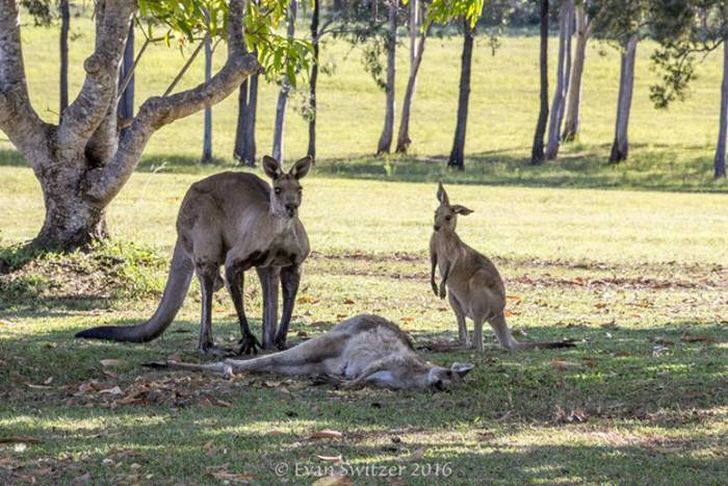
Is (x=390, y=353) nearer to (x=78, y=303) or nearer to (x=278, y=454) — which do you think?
(x=278, y=454)

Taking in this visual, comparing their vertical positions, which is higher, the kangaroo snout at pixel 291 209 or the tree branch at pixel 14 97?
the tree branch at pixel 14 97

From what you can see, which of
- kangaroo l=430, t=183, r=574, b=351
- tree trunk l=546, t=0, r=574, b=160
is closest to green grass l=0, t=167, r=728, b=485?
kangaroo l=430, t=183, r=574, b=351

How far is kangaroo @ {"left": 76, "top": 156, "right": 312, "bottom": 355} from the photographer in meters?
10.7

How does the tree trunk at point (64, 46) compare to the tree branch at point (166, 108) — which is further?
the tree trunk at point (64, 46)

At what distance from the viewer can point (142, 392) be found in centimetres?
909

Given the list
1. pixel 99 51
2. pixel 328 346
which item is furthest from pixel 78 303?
pixel 328 346

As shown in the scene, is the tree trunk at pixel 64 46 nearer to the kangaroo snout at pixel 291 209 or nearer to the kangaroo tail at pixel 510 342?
the kangaroo tail at pixel 510 342

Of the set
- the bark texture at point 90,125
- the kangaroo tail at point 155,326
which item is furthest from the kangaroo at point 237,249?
the bark texture at point 90,125

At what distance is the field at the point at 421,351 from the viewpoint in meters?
7.41

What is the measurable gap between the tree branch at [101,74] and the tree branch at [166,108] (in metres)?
0.41

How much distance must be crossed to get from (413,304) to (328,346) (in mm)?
6116

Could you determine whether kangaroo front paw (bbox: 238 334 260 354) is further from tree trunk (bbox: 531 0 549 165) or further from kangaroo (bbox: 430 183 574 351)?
tree trunk (bbox: 531 0 549 165)

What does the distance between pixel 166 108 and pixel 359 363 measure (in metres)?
6.11

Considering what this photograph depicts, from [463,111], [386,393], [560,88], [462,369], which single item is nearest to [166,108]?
[386,393]
